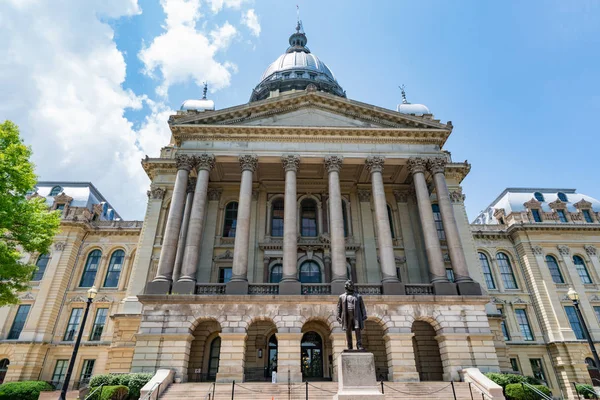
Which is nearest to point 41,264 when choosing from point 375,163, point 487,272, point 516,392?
point 375,163

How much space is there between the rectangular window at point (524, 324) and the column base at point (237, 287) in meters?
28.4

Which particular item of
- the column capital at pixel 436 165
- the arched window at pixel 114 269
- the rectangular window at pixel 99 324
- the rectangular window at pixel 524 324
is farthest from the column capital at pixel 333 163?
the rectangular window at pixel 99 324

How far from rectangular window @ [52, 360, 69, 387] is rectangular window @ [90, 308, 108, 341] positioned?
290 cm

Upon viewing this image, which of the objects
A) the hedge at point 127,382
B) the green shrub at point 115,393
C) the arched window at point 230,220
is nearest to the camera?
A: the green shrub at point 115,393

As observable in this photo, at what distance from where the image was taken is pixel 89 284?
35.7 m

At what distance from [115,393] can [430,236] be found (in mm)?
20011

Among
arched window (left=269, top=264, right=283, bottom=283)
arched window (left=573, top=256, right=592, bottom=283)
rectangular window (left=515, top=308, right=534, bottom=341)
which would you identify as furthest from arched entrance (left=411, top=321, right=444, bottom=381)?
arched window (left=573, top=256, right=592, bottom=283)

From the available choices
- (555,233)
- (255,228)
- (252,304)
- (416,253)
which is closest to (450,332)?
(416,253)

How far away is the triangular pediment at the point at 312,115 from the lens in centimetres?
2767

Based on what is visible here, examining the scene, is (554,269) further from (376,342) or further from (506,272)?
(376,342)

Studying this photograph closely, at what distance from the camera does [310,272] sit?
92.1ft

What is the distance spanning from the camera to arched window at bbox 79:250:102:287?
3572 centimetres

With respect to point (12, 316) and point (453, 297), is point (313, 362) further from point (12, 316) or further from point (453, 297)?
point (12, 316)

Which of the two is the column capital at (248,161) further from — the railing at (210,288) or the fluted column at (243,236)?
the railing at (210,288)
